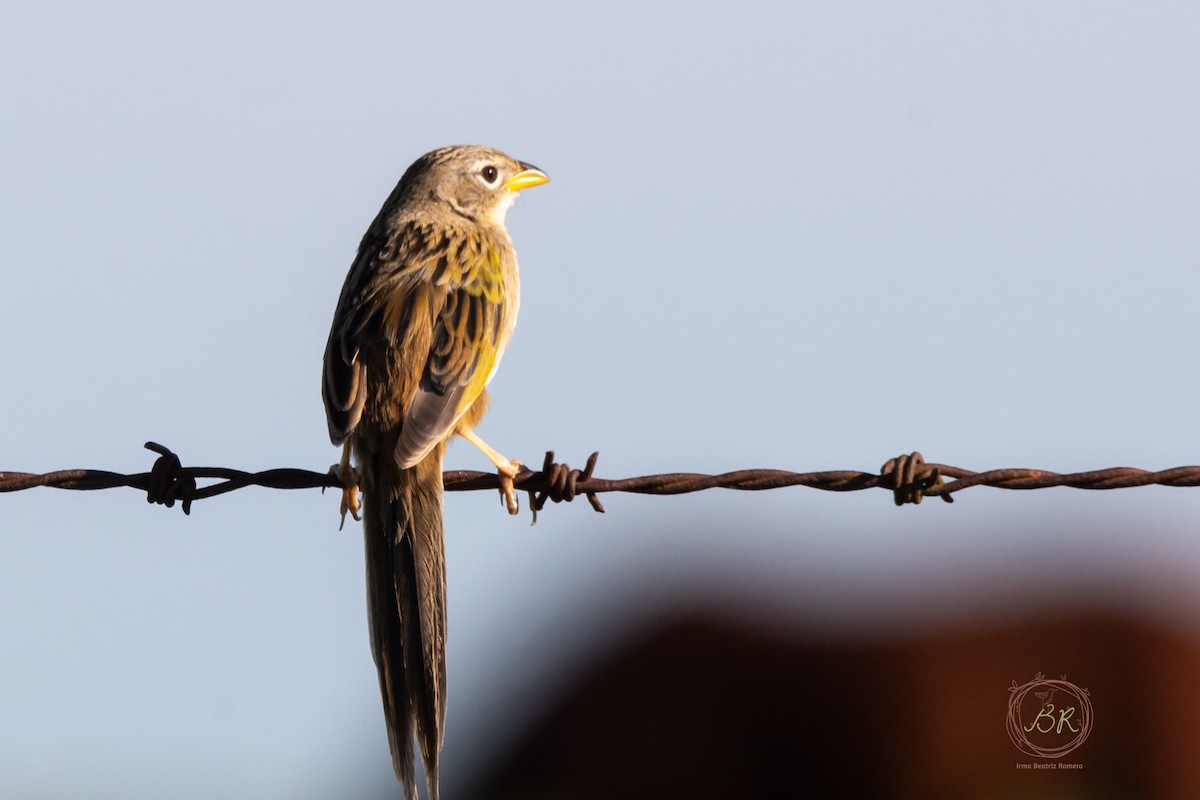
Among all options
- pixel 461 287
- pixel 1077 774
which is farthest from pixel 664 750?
pixel 461 287

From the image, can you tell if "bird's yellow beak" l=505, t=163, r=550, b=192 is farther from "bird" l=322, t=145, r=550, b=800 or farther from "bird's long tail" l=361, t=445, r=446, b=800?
"bird's long tail" l=361, t=445, r=446, b=800

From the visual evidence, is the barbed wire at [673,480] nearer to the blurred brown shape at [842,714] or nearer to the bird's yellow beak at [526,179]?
the bird's yellow beak at [526,179]

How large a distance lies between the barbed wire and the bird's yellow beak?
4161 millimetres

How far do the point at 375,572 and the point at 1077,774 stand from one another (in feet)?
24.1

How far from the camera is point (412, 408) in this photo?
26.8 ft

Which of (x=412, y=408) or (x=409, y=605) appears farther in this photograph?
(x=412, y=408)

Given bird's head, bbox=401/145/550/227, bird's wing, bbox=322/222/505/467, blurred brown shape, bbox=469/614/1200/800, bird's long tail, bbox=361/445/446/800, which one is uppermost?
bird's head, bbox=401/145/550/227

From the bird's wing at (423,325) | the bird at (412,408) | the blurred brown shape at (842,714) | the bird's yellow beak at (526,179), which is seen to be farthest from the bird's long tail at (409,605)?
the blurred brown shape at (842,714)

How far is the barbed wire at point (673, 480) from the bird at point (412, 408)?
2.15 ft

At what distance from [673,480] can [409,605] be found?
1.50m

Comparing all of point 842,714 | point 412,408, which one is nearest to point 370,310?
point 412,408

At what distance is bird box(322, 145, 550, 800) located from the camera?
7758mm

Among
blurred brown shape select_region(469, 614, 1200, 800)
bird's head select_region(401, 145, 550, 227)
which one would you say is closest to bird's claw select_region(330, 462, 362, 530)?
bird's head select_region(401, 145, 550, 227)

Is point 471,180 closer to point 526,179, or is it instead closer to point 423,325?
point 526,179
